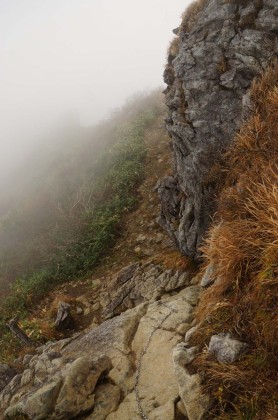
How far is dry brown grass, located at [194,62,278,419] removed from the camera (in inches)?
131

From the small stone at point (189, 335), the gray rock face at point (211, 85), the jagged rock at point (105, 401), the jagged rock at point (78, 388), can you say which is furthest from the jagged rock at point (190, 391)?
the gray rock face at point (211, 85)

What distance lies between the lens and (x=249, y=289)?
12.8ft

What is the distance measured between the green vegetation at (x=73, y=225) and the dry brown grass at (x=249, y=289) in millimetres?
8135

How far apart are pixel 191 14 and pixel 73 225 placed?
9.27 metres

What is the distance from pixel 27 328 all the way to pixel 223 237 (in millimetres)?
8341

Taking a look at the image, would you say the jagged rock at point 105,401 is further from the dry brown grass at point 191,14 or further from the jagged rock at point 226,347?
the dry brown grass at point 191,14

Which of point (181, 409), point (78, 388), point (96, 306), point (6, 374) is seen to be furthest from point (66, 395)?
point (96, 306)

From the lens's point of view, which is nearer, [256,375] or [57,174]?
[256,375]

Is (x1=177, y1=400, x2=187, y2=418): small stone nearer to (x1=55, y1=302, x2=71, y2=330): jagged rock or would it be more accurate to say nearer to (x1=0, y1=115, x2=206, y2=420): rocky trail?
(x1=0, y1=115, x2=206, y2=420): rocky trail

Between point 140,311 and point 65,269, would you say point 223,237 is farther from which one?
point 65,269

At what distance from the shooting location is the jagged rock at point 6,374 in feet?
25.3

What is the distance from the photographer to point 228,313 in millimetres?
4086

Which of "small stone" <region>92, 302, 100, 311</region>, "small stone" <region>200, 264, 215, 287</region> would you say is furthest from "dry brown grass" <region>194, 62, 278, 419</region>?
"small stone" <region>92, 302, 100, 311</region>

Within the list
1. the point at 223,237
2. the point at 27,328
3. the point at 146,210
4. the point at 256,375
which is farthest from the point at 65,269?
the point at 256,375
